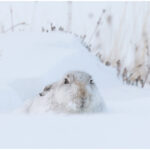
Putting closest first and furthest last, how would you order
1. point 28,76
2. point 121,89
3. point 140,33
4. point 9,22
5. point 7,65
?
point 28,76 → point 7,65 → point 121,89 → point 140,33 → point 9,22

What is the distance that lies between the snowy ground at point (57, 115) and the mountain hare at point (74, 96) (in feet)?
0.35

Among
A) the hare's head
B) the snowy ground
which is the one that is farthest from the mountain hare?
the snowy ground

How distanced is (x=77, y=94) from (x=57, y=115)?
0.50 m

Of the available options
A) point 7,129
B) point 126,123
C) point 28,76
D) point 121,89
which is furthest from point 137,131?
point 121,89

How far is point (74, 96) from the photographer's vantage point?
2.33 metres

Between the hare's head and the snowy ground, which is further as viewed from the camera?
the hare's head

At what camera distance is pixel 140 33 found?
4.88m

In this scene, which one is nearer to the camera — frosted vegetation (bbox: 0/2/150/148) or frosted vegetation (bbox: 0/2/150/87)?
frosted vegetation (bbox: 0/2/150/148)

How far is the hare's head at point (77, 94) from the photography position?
91.2 inches

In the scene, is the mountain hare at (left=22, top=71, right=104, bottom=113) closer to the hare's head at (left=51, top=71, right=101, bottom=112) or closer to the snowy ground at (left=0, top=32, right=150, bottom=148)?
the hare's head at (left=51, top=71, right=101, bottom=112)

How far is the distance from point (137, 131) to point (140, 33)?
3.63 meters

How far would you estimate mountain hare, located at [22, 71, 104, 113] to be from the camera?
2316 millimetres

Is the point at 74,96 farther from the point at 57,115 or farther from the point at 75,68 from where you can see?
the point at 75,68

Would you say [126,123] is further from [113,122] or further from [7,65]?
[7,65]
